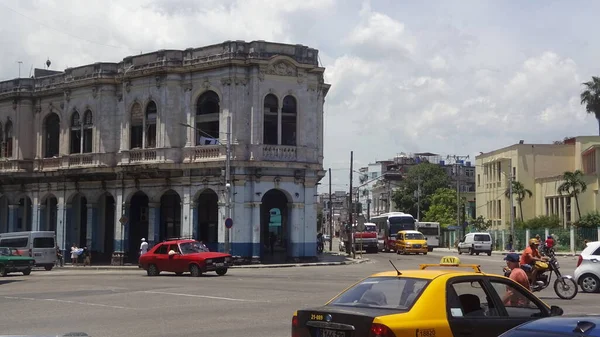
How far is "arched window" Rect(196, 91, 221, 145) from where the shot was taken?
47.4 m

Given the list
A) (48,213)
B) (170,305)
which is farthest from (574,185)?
(170,305)

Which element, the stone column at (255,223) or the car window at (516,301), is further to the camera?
the stone column at (255,223)

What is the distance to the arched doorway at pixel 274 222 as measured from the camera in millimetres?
48062

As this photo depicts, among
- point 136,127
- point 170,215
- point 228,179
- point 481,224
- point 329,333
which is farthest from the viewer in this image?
point 481,224

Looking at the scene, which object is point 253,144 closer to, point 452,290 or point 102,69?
point 102,69

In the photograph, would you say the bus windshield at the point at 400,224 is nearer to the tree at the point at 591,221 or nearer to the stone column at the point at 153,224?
the tree at the point at 591,221

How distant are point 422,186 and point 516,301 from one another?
117m

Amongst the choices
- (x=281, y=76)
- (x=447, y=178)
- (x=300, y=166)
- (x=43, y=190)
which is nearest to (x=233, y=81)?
(x=281, y=76)

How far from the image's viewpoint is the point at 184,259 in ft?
110

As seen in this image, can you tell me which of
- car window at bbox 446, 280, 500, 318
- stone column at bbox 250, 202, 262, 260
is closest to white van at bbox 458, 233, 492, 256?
stone column at bbox 250, 202, 262, 260

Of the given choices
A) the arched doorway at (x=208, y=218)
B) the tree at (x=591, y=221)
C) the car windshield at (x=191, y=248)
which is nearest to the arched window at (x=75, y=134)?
the arched doorway at (x=208, y=218)

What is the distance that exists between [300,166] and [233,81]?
245 inches

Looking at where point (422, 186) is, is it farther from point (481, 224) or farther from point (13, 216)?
point (13, 216)

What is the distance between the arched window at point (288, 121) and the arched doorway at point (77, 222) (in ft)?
53.5
